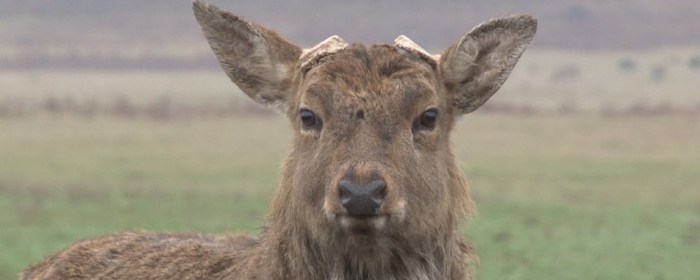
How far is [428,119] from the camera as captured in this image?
7480 millimetres

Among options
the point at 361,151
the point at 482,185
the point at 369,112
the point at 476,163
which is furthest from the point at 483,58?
the point at 476,163


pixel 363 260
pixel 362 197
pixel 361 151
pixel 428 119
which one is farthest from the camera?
pixel 428 119

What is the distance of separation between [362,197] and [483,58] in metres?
1.81

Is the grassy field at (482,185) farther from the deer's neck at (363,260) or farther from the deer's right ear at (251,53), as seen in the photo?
the deer's neck at (363,260)

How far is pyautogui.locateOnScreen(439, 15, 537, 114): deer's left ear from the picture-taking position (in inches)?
311

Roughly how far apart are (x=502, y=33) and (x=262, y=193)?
71.2 ft

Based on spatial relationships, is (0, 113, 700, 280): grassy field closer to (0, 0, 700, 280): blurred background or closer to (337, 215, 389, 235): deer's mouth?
(0, 0, 700, 280): blurred background

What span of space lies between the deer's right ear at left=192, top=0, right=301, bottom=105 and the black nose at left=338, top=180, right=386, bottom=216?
4.82 feet

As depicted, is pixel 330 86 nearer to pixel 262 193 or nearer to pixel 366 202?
pixel 366 202

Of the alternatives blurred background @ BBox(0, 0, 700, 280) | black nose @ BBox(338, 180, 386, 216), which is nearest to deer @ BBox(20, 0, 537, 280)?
black nose @ BBox(338, 180, 386, 216)

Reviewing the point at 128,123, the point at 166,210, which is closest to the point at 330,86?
the point at 166,210

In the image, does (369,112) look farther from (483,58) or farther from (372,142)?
(483,58)

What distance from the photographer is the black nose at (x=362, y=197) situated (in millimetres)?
6680

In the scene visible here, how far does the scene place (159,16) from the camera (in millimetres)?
137750
